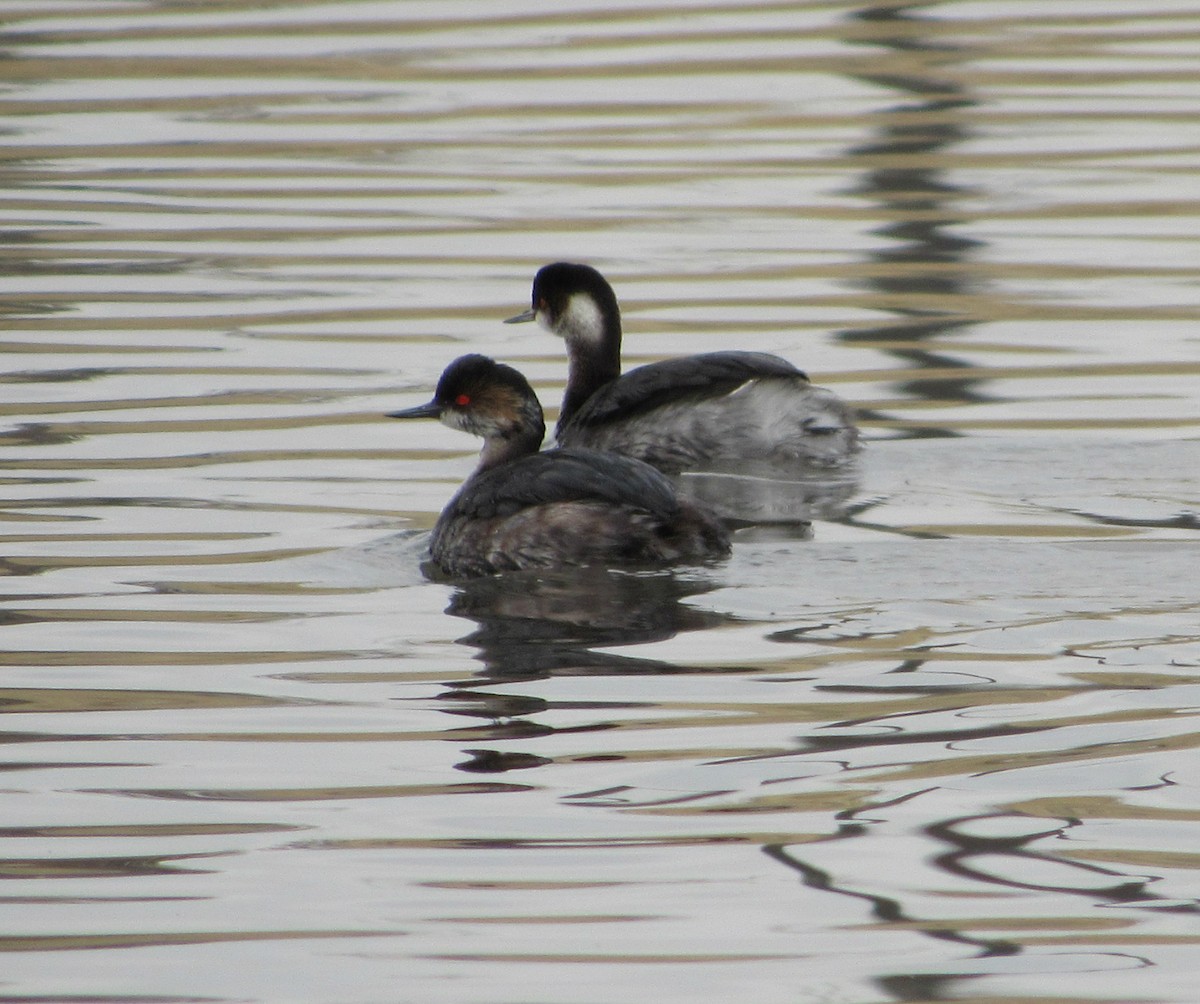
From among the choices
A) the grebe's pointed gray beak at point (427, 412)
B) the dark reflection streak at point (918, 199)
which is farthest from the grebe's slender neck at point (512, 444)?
the dark reflection streak at point (918, 199)

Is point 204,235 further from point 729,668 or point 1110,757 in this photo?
point 1110,757

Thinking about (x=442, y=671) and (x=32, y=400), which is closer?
(x=442, y=671)

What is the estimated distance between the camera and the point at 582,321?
10367 millimetres

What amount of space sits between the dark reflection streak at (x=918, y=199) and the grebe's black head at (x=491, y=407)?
→ 1852 millimetres

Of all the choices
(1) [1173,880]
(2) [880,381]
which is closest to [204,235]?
(2) [880,381]

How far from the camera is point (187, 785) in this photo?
5.64 m

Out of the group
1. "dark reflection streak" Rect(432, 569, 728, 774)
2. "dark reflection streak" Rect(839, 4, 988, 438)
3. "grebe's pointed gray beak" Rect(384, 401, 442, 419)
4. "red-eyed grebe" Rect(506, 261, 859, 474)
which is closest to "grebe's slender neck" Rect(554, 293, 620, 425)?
"red-eyed grebe" Rect(506, 261, 859, 474)

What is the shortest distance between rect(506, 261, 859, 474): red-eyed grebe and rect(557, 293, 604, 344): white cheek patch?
1.28 ft

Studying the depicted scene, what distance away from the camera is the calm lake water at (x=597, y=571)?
481 centimetres

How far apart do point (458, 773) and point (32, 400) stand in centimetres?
522

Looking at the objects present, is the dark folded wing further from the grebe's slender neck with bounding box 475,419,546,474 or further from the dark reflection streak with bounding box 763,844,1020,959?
the dark reflection streak with bounding box 763,844,1020,959

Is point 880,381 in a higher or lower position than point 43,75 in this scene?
lower

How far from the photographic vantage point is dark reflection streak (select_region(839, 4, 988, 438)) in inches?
443

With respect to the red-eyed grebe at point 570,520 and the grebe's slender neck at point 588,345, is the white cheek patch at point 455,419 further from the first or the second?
the grebe's slender neck at point 588,345
